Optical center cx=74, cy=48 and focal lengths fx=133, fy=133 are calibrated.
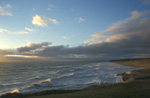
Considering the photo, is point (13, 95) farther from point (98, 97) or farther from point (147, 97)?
point (147, 97)

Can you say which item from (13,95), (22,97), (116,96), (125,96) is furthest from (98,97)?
(13,95)

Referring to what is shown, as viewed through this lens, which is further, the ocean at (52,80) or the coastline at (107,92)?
the ocean at (52,80)

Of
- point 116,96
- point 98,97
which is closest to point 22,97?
point 98,97

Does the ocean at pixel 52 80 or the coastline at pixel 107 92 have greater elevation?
the coastline at pixel 107 92

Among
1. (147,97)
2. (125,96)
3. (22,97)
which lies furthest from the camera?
(22,97)

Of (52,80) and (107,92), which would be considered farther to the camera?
(52,80)

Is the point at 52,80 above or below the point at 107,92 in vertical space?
below

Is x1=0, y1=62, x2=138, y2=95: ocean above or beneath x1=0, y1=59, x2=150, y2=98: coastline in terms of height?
beneath

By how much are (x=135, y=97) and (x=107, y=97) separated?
2020 millimetres

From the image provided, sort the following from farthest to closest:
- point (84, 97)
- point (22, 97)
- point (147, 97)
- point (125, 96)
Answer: point (22, 97)
point (84, 97)
point (125, 96)
point (147, 97)

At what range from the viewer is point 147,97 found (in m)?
9.58

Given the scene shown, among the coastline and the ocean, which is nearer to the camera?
the coastline

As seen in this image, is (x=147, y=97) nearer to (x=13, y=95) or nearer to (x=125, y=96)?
(x=125, y=96)

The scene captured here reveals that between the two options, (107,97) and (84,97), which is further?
(84,97)
